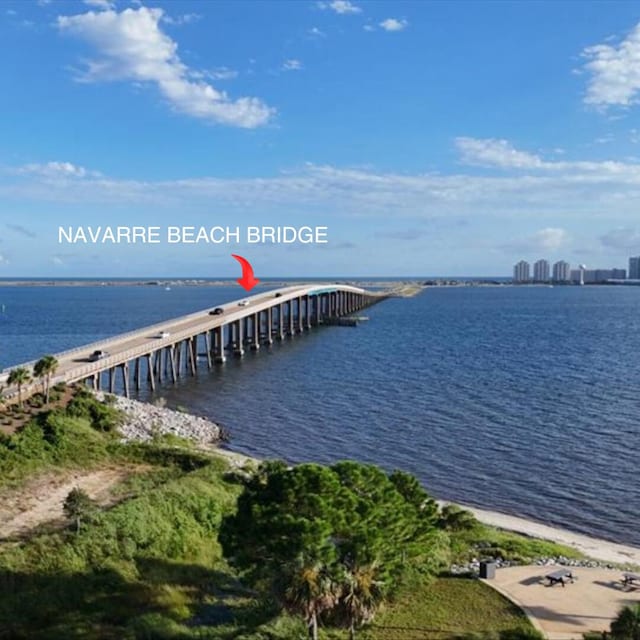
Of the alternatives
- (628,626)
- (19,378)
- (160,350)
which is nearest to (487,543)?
(628,626)

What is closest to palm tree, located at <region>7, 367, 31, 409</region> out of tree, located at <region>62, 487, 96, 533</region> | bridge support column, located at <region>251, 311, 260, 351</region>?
tree, located at <region>62, 487, 96, 533</region>

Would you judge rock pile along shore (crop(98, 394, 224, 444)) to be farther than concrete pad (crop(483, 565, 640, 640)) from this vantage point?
Yes

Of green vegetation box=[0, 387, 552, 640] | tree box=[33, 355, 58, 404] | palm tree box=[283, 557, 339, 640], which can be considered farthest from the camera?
tree box=[33, 355, 58, 404]

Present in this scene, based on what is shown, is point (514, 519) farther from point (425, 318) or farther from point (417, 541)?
point (425, 318)

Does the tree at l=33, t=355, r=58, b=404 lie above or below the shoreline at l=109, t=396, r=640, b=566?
above

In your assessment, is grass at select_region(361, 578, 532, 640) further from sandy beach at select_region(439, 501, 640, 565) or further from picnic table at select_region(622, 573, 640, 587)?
sandy beach at select_region(439, 501, 640, 565)

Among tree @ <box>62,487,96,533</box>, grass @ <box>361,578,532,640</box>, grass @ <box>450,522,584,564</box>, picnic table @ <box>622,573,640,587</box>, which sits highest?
tree @ <box>62,487,96,533</box>

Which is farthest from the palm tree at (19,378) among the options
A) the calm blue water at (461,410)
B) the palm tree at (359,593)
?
the palm tree at (359,593)
